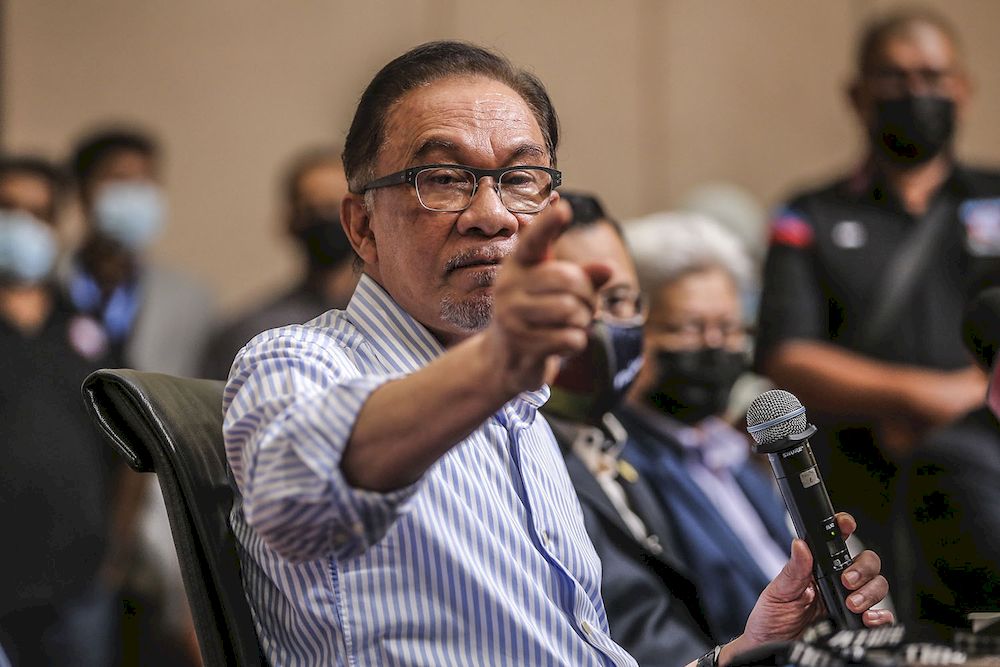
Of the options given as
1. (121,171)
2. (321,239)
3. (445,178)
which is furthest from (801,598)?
(121,171)

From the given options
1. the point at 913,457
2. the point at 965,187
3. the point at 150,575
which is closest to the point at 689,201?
the point at 965,187

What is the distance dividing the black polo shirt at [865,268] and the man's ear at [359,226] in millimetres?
1870

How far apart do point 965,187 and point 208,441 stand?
267 cm

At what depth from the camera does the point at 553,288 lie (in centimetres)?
124

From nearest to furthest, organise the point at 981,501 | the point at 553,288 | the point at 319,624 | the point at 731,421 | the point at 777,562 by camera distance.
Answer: the point at 553,288 → the point at 319,624 → the point at 981,501 → the point at 777,562 → the point at 731,421

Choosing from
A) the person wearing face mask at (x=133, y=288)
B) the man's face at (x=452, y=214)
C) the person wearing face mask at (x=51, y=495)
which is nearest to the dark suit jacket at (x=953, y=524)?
the man's face at (x=452, y=214)

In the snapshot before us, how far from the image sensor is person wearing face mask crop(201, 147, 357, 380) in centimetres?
435

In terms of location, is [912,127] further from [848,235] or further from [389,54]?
[389,54]

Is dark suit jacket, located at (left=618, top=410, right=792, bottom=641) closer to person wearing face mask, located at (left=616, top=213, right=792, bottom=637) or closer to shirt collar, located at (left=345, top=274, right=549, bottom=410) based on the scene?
person wearing face mask, located at (left=616, top=213, right=792, bottom=637)

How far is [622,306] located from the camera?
2.86 meters

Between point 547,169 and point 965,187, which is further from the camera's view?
point 965,187

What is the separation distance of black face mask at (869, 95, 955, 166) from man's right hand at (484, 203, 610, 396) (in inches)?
107

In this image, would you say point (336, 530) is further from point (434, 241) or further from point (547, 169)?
point (547, 169)

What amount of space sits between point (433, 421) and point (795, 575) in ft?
1.90
